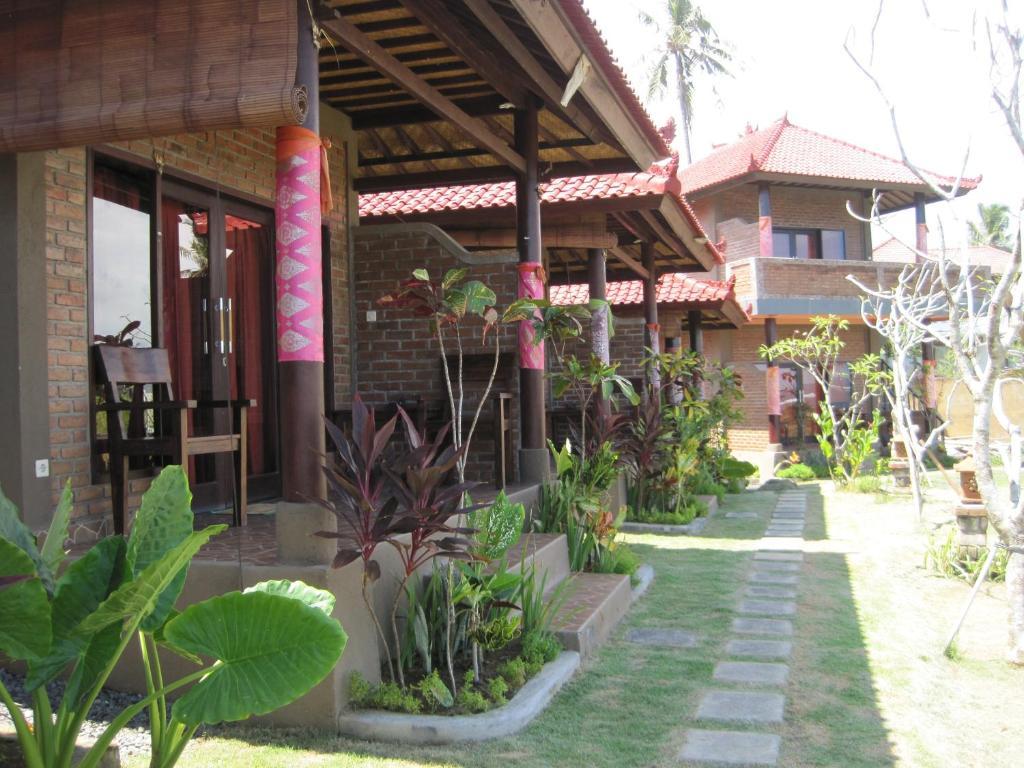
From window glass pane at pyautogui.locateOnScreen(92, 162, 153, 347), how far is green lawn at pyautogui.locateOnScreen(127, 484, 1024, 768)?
8.75 feet

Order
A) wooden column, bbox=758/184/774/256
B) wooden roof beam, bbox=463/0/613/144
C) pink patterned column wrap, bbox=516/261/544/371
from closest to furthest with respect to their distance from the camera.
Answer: wooden roof beam, bbox=463/0/613/144, pink patterned column wrap, bbox=516/261/544/371, wooden column, bbox=758/184/774/256

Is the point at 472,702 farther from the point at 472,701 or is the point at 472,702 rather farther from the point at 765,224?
the point at 765,224

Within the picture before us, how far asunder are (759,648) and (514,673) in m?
1.59

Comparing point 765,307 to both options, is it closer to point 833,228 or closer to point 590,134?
point 833,228

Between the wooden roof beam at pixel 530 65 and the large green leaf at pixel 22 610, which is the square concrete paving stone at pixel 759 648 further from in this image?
the wooden roof beam at pixel 530 65

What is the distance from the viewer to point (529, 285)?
23.4ft

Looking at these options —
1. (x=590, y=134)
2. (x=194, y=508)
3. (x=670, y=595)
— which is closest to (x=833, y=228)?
(x=590, y=134)

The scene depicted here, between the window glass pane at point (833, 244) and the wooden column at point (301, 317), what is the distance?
19.5 m

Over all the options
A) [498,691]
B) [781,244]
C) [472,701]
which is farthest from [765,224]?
[472,701]

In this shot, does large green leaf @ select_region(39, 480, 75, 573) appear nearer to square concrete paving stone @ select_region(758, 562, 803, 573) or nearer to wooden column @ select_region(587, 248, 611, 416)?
square concrete paving stone @ select_region(758, 562, 803, 573)

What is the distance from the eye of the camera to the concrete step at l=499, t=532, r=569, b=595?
530 cm

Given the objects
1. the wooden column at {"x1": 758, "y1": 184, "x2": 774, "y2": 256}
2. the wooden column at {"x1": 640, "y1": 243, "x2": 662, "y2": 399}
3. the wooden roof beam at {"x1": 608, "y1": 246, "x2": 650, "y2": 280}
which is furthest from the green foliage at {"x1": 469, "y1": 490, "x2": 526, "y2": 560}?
the wooden column at {"x1": 758, "y1": 184, "x2": 774, "y2": 256}

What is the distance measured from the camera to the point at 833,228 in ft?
71.3

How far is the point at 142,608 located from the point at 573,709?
2.21 meters
